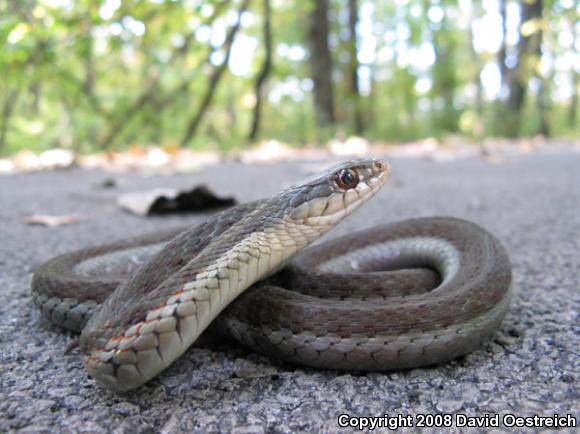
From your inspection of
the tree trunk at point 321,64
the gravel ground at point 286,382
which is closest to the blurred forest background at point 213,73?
the tree trunk at point 321,64

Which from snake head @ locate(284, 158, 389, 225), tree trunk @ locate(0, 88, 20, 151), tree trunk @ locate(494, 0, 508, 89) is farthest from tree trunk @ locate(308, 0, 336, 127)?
snake head @ locate(284, 158, 389, 225)

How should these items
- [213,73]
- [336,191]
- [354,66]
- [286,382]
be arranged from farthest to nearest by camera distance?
[354,66]
[213,73]
[336,191]
[286,382]

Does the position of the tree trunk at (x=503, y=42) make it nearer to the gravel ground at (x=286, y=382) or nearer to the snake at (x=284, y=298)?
the gravel ground at (x=286, y=382)

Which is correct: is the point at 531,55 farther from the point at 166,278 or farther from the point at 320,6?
the point at 166,278

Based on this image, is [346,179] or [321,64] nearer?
[346,179]

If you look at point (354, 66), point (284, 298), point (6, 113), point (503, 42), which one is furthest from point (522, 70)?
point (284, 298)

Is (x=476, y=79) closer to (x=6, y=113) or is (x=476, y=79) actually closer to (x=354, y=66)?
(x=354, y=66)
